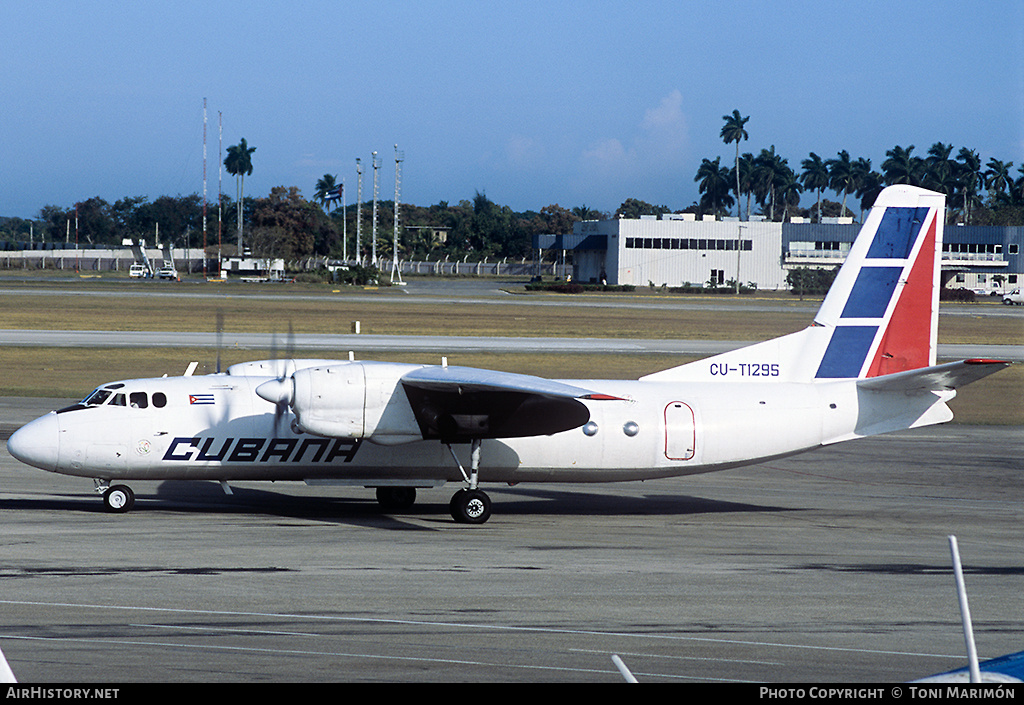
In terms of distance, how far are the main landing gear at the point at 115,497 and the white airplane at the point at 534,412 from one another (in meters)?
0.04

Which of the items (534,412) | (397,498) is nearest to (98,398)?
(397,498)

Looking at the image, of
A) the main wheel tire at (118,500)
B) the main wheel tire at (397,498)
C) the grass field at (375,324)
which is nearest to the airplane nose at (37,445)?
the main wheel tire at (118,500)

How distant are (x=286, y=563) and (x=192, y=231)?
16606 cm

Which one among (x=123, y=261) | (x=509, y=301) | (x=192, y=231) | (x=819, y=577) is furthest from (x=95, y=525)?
(x=192, y=231)

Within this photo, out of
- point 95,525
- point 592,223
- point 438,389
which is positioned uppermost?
point 592,223

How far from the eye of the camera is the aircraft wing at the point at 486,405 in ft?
53.4

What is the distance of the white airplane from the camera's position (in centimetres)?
1689

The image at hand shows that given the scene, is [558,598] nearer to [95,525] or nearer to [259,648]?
[259,648]

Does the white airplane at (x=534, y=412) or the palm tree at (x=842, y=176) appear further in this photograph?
the palm tree at (x=842, y=176)

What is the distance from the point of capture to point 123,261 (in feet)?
494

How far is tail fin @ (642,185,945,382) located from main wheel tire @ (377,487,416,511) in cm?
544

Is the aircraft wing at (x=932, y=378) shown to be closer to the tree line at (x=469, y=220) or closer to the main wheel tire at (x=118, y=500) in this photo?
the main wheel tire at (x=118, y=500)

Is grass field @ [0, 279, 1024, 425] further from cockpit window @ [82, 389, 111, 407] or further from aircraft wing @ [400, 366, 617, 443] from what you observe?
aircraft wing @ [400, 366, 617, 443]

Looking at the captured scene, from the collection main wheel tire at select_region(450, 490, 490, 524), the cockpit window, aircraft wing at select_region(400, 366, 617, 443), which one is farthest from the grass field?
main wheel tire at select_region(450, 490, 490, 524)
